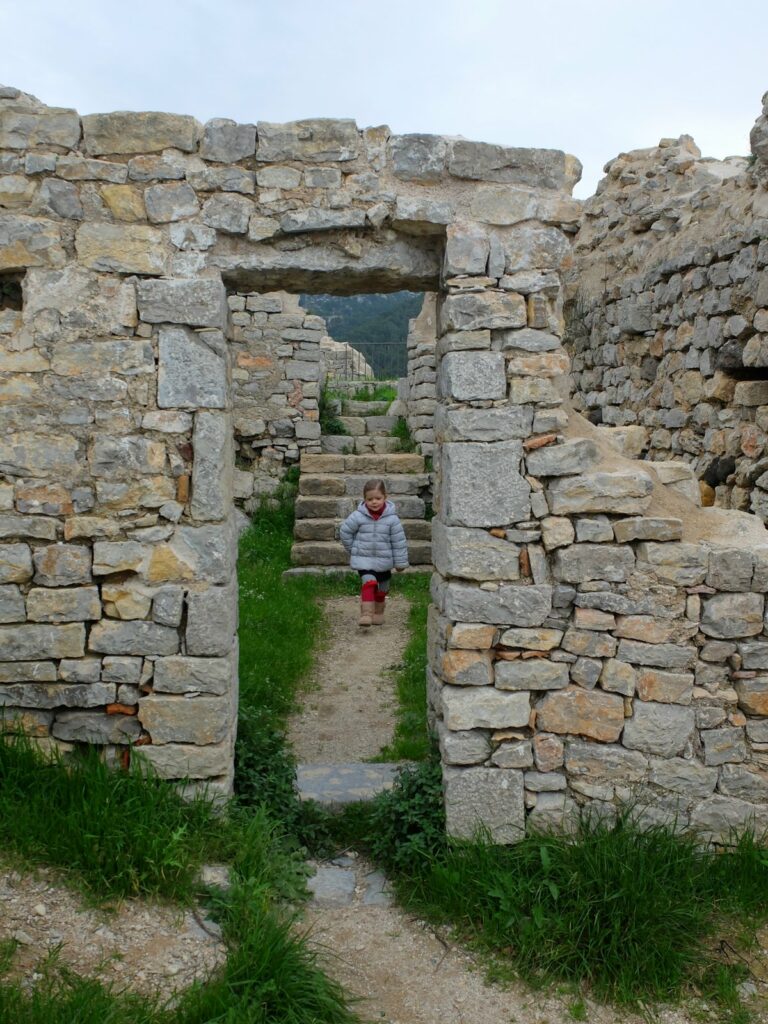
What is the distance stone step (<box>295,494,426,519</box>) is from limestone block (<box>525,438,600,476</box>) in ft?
22.2

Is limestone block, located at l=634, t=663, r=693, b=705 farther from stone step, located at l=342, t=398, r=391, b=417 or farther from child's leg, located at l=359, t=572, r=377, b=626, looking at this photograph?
stone step, located at l=342, t=398, r=391, b=417

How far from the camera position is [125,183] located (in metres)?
3.64

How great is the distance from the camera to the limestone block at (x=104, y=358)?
144 inches

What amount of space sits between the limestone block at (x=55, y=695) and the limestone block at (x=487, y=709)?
1551 millimetres

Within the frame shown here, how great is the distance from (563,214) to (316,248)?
3.70ft

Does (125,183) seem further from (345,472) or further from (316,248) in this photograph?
(345,472)

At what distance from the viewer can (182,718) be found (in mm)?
3809

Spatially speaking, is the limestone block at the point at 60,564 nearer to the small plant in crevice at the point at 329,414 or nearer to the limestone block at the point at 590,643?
the limestone block at the point at 590,643

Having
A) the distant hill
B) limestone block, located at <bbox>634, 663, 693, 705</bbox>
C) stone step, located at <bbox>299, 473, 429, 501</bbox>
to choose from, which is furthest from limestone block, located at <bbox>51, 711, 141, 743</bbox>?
the distant hill

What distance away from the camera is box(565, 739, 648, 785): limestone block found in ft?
12.5

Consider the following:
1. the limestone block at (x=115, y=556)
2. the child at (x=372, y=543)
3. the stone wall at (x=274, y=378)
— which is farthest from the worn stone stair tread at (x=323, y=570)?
the limestone block at (x=115, y=556)

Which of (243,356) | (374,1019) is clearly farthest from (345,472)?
(374,1019)

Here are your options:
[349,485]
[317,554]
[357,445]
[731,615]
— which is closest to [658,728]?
[731,615]

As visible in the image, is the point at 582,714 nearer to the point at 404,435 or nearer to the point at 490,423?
the point at 490,423
